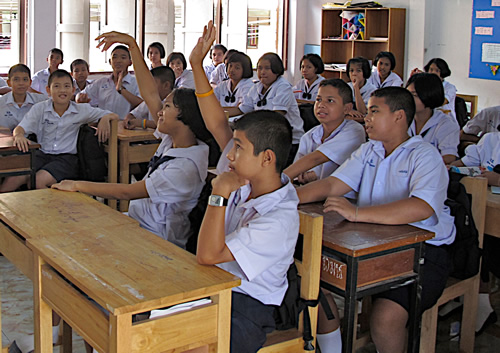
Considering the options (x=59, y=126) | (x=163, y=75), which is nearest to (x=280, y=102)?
(x=163, y=75)

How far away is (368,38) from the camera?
889 centimetres

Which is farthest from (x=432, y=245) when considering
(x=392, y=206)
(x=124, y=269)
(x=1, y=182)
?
(x=1, y=182)

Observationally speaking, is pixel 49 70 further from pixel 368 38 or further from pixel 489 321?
pixel 489 321

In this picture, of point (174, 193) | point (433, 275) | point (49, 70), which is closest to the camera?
point (433, 275)

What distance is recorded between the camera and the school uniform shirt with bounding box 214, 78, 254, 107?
6.04 meters

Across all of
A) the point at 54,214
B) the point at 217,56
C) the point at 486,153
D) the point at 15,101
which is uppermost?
the point at 217,56

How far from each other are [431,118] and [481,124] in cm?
123

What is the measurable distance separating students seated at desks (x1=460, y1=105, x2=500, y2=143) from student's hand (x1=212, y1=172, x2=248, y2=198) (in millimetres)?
3301

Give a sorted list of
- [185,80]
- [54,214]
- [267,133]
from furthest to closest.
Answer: [185,80]
[54,214]
[267,133]

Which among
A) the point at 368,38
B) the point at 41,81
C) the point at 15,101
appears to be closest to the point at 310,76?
the point at 368,38

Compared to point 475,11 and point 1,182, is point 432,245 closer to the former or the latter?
point 1,182

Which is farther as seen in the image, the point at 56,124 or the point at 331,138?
the point at 56,124

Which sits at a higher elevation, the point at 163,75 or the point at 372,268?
the point at 163,75

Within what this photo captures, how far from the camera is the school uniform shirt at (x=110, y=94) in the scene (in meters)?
5.61
